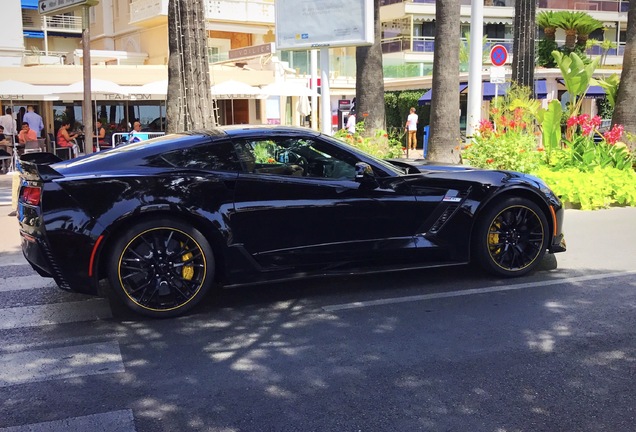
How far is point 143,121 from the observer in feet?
86.6

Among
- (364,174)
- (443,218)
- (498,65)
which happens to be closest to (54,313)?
(364,174)

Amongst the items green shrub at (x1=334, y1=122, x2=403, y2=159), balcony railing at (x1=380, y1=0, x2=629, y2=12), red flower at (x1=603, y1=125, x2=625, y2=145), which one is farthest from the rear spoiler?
balcony railing at (x1=380, y1=0, x2=629, y2=12)

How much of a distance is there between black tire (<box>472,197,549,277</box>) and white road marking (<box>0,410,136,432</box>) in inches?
145

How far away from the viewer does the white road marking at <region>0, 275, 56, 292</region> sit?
6477mm

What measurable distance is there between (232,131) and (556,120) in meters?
8.67

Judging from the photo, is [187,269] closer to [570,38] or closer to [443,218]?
[443,218]

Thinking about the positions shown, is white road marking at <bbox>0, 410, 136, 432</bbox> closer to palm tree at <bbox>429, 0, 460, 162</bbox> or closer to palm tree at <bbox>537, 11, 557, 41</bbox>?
palm tree at <bbox>429, 0, 460, 162</bbox>

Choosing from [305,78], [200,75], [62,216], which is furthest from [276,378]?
[305,78]

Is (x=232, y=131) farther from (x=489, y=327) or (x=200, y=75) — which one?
(x=200, y=75)

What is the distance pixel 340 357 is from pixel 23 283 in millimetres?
3746

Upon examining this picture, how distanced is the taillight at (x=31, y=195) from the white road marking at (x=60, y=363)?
1188 mm

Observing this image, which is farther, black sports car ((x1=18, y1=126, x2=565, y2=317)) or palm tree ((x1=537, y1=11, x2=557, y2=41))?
palm tree ((x1=537, y1=11, x2=557, y2=41))

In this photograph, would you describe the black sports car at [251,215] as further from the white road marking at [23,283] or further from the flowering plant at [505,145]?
the flowering plant at [505,145]

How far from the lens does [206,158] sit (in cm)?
555
